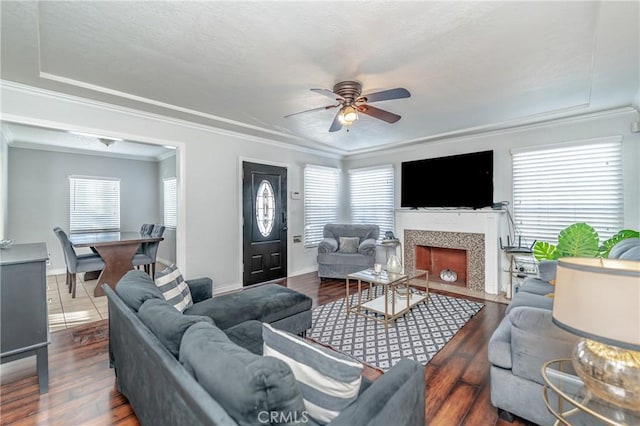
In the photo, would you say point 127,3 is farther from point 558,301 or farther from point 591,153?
point 591,153

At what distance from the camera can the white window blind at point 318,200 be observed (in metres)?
5.91

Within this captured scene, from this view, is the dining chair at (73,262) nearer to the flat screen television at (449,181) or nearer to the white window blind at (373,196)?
the white window blind at (373,196)

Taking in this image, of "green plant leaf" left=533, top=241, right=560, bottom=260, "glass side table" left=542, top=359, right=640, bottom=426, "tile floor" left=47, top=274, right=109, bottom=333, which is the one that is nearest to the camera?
"glass side table" left=542, top=359, right=640, bottom=426

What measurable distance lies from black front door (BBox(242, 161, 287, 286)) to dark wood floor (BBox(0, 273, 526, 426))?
2320mm

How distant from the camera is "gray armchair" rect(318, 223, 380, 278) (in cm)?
504

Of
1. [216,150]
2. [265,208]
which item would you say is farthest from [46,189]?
[265,208]

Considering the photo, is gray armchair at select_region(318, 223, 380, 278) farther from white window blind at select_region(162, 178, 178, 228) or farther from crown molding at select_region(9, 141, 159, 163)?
crown molding at select_region(9, 141, 159, 163)

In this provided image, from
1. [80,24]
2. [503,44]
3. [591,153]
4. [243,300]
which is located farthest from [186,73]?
[591,153]

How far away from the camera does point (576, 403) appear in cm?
113

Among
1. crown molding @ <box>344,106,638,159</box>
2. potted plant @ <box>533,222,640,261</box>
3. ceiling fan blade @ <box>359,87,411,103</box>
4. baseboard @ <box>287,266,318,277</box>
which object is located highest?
crown molding @ <box>344,106,638,159</box>

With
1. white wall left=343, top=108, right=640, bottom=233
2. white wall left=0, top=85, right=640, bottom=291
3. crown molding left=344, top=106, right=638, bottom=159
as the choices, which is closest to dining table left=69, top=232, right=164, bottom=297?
white wall left=0, top=85, right=640, bottom=291

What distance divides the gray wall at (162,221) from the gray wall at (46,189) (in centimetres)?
73

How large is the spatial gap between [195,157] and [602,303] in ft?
14.7

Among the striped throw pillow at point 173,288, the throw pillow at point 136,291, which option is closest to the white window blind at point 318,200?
the striped throw pillow at point 173,288
